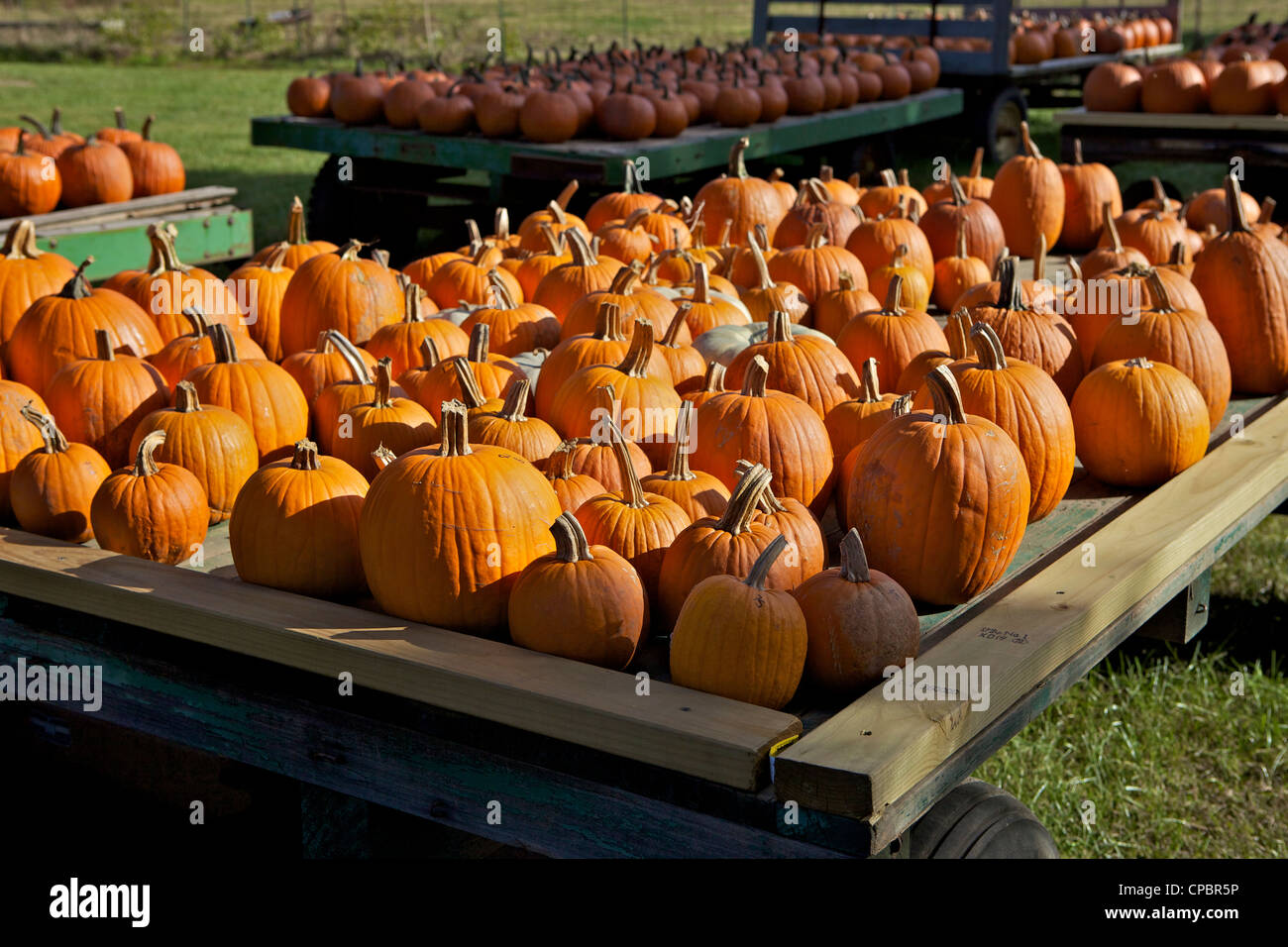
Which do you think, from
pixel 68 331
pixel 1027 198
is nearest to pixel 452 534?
pixel 68 331

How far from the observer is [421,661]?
5.97 feet

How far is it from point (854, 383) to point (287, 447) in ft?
3.79

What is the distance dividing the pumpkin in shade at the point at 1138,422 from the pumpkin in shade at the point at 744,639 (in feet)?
3.63

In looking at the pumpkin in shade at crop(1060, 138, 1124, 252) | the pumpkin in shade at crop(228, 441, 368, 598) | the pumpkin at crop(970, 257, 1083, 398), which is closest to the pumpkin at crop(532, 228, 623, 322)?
the pumpkin at crop(970, 257, 1083, 398)

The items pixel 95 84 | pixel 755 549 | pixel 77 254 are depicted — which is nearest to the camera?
pixel 755 549

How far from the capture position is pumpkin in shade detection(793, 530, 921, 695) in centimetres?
183

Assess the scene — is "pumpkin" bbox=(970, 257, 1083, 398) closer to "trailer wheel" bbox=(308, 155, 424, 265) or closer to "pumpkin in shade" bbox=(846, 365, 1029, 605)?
"pumpkin in shade" bbox=(846, 365, 1029, 605)

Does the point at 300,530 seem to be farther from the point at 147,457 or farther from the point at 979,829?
the point at 979,829

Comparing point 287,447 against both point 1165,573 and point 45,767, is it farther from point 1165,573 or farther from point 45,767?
point 1165,573

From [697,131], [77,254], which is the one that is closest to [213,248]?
[77,254]

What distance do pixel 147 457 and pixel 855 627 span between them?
1295 millimetres

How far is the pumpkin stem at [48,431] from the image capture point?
2.44 metres

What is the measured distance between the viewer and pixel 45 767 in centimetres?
295
